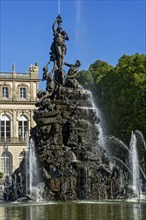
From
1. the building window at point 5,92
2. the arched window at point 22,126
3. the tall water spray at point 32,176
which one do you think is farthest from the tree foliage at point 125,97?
the building window at point 5,92

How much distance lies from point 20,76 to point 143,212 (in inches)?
2672

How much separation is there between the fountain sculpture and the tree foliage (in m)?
19.4

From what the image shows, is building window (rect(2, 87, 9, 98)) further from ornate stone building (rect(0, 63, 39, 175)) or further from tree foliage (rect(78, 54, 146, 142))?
tree foliage (rect(78, 54, 146, 142))

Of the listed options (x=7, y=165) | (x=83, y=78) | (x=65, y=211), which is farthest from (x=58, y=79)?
(x=7, y=165)

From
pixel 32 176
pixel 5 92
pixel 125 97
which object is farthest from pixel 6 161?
pixel 32 176

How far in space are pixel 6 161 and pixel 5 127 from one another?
4984 millimetres

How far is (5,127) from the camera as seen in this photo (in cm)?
8456

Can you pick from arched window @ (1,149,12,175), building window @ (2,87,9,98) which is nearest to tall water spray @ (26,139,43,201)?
arched window @ (1,149,12,175)

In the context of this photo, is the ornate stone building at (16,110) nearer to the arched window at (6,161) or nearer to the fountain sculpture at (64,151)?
the arched window at (6,161)

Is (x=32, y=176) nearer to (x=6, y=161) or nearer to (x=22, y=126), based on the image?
(x=6, y=161)

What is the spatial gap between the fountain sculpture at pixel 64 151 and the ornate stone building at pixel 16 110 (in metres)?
51.6

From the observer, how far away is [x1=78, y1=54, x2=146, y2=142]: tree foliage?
170 feet

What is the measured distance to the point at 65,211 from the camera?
68.8 feet

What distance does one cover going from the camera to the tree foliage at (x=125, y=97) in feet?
170
